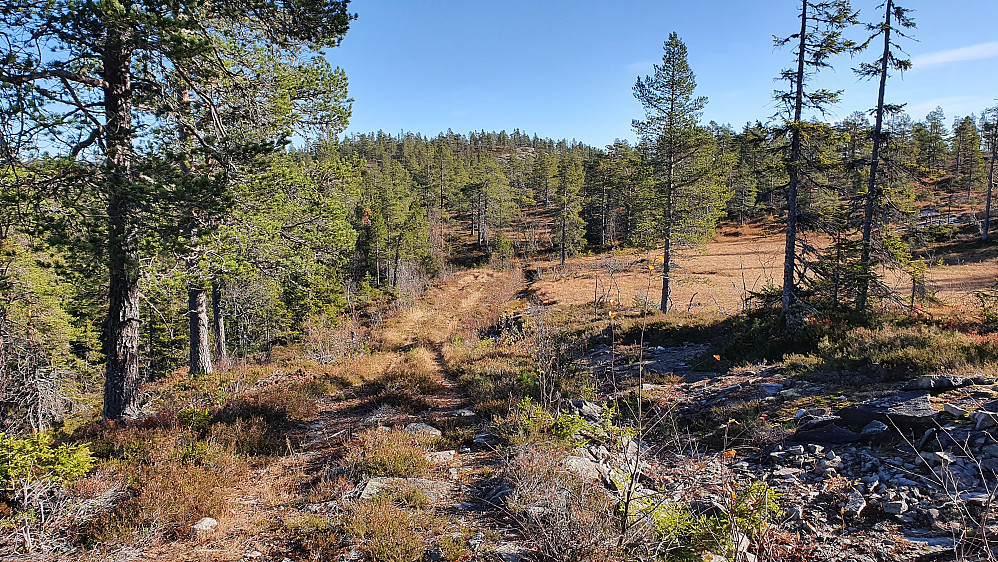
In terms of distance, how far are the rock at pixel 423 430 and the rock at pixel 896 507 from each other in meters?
5.40

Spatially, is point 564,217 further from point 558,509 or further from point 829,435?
point 558,509

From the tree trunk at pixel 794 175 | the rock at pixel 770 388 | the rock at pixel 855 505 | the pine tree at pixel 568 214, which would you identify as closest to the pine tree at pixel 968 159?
the pine tree at pixel 568 214

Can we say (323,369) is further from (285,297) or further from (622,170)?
(622,170)

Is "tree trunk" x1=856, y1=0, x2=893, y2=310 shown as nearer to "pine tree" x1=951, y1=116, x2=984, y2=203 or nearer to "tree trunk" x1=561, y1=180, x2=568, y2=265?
"tree trunk" x1=561, y1=180, x2=568, y2=265

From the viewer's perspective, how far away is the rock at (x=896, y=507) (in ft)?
14.7

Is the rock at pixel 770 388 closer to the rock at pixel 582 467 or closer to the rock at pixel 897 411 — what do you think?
the rock at pixel 897 411

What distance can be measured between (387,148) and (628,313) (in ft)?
269

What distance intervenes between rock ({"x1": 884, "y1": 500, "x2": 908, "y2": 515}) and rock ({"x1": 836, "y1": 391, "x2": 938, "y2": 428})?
1.59 metres

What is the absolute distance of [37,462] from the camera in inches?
163

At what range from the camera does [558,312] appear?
974 inches

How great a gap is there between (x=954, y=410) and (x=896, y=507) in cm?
246

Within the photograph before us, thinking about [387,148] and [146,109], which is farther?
[387,148]

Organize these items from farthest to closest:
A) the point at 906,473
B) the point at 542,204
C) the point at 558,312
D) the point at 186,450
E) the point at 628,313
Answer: the point at 542,204 < the point at 558,312 < the point at 628,313 < the point at 186,450 < the point at 906,473

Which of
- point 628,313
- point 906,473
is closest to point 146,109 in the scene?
point 906,473
